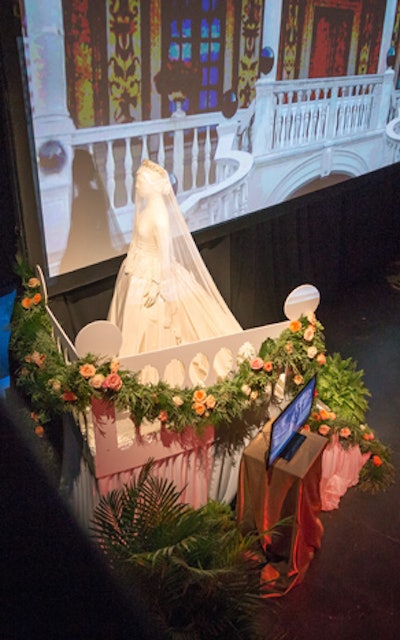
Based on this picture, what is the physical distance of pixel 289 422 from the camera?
261 centimetres

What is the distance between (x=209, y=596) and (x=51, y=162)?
2.29 meters

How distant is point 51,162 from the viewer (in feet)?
10.5

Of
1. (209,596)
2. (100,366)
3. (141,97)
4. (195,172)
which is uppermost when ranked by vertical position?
(141,97)

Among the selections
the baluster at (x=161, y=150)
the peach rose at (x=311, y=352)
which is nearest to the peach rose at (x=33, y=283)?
the baluster at (x=161, y=150)

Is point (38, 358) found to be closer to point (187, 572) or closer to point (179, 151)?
point (187, 572)

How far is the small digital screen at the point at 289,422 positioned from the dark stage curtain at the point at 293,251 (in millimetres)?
1665

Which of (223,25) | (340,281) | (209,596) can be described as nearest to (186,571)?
(209,596)

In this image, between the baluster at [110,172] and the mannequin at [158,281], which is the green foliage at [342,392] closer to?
the mannequin at [158,281]

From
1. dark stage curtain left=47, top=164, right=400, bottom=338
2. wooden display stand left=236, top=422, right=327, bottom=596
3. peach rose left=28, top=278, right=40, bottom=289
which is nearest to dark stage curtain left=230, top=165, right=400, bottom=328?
dark stage curtain left=47, top=164, right=400, bottom=338

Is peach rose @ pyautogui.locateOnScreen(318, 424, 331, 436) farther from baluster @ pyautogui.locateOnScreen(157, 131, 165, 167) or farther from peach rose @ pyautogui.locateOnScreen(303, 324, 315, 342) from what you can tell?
baluster @ pyautogui.locateOnScreen(157, 131, 165, 167)

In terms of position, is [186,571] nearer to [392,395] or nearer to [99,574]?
[99,574]

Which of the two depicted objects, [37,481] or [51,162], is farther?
[51,162]

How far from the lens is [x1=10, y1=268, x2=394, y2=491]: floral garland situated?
8.21ft

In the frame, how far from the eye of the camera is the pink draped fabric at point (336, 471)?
10.6 feet
